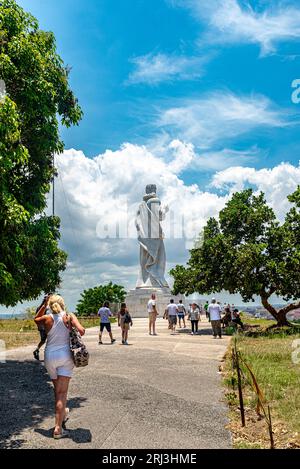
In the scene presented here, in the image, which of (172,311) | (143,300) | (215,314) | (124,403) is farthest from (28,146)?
(143,300)

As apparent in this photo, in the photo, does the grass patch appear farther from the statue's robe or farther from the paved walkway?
the statue's robe

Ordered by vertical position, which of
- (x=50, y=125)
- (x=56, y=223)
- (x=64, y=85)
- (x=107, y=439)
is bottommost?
(x=107, y=439)

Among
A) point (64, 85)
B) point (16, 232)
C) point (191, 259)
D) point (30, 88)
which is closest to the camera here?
point (16, 232)

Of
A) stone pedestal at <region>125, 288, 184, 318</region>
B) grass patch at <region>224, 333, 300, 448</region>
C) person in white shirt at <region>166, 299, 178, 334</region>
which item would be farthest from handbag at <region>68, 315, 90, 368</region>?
stone pedestal at <region>125, 288, 184, 318</region>

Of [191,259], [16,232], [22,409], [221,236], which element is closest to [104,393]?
[22,409]

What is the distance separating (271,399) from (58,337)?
3830 millimetres

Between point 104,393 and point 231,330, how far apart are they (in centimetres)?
1309

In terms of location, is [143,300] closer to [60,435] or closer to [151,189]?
[151,189]

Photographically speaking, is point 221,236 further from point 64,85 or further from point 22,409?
point 22,409

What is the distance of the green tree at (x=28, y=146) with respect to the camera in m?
6.29

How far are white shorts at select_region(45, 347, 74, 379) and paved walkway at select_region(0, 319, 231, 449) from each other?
78 centimetres

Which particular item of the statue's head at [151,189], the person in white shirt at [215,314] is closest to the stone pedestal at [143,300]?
the statue's head at [151,189]

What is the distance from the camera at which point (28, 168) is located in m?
8.96

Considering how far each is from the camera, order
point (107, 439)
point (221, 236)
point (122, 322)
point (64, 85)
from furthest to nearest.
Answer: point (221, 236) → point (122, 322) → point (64, 85) → point (107, 439)
